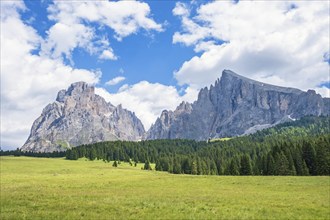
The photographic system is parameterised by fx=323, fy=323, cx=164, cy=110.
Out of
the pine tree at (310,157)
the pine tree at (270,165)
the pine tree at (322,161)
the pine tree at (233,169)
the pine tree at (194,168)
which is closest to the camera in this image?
→ the pine tree at (322,161)

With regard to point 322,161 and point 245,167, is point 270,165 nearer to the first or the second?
point 245,167

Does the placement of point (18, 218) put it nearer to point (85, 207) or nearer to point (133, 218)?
point (85, 207)

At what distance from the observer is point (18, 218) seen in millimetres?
23656

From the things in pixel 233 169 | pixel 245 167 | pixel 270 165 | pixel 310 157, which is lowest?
pixel 233 169

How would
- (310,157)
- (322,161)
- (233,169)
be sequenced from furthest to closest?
(233,169)
(310,157)
(322,161)

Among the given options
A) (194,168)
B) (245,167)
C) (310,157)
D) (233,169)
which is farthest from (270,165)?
(194,168)

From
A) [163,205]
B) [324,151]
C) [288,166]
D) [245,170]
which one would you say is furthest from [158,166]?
[163,205]

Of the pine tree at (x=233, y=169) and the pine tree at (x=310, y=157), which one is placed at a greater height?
Result: the pine tree at (x=310, y=157)

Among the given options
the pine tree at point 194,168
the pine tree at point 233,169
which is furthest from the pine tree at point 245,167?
the pine tree at point 194,168

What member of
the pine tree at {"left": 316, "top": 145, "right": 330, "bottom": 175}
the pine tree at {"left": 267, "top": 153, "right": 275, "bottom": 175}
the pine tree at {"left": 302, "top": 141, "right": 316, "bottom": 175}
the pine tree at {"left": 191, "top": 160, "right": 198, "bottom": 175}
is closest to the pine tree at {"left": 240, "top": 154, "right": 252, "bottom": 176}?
the pine tree at {"left": 267, "top": 153, "right": 275, "bottom": 175}

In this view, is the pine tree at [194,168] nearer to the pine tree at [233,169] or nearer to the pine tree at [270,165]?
the pine tree at [233,169]

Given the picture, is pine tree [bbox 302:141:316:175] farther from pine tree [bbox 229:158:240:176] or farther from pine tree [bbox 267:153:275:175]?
pine tree [bbox 229:158:240:176]

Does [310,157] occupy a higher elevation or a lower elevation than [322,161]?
higher

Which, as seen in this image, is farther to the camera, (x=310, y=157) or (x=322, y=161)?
(x=310, y=157)
